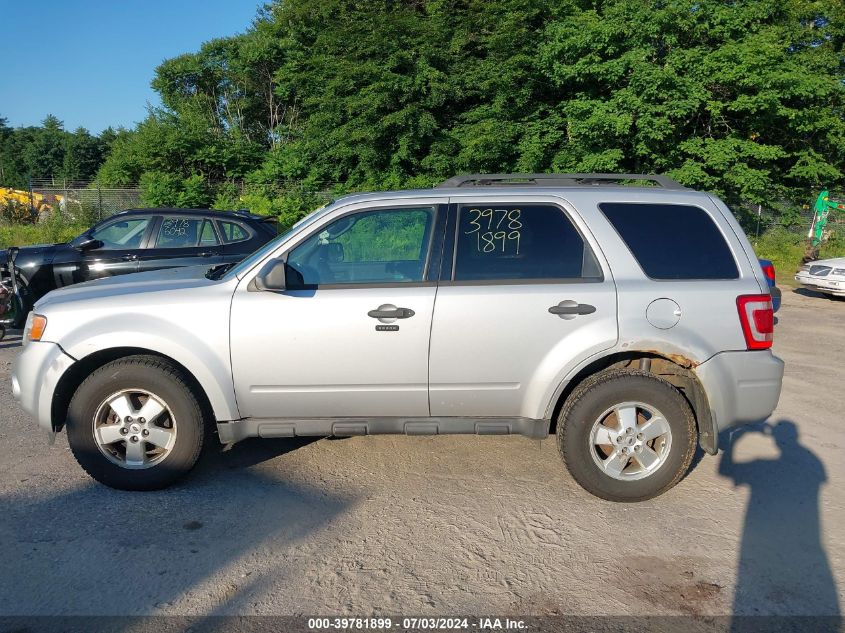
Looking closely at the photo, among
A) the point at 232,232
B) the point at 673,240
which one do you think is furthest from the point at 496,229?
the point at 232,232

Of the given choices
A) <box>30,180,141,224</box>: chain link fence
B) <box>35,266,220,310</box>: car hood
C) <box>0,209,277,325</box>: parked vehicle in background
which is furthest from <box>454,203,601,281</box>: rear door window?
<box>30,180,141,224</box>: chain link fence

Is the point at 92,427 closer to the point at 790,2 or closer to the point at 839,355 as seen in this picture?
the point at 839,355

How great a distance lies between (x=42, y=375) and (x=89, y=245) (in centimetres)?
577

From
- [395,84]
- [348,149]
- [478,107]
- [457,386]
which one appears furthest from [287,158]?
[457,386]

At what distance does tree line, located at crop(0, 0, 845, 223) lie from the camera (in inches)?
724

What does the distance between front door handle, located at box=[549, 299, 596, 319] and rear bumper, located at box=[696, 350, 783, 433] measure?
780mm

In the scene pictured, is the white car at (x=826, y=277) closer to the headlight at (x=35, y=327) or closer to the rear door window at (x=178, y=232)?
the rear door window at (x=178, y=232)

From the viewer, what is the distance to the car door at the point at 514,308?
4.04 meters

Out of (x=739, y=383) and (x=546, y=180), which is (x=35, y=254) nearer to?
(x=546, y=180)

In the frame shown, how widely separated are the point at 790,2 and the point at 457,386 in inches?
949

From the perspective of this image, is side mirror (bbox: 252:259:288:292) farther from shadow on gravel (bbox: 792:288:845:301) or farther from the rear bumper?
shadow on gravel (bbox: 792:288:845:301)

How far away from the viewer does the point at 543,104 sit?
21812mm

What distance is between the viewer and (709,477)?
4.58 meters

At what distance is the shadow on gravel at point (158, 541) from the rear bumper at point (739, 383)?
235cm
